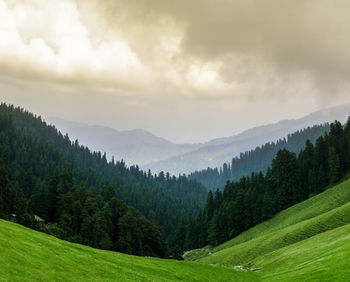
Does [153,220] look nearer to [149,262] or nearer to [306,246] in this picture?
[306,246]

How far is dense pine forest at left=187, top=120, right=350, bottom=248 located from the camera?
115m

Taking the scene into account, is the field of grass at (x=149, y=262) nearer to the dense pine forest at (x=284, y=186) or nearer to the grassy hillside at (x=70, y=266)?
the grassy hillside at (x=70, y=266)

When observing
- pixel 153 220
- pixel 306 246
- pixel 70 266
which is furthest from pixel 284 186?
pixel 70 266

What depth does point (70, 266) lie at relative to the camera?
1137 inches

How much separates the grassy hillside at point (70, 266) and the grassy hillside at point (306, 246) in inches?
302

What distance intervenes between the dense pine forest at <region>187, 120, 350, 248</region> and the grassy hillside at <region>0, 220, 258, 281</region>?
75105mm

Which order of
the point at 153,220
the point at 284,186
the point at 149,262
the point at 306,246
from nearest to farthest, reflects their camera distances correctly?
the point at 149,262 < the point at 306,246 < the point at 284,186 < the point at 153,220

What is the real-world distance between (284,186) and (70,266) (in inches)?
4227

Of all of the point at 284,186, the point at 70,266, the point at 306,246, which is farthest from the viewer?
the point at 284,186

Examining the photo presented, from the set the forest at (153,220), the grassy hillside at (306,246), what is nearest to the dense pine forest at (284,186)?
the forest at (153,220)

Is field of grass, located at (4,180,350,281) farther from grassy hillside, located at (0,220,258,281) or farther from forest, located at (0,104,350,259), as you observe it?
forest, located at (0,104,350,259)

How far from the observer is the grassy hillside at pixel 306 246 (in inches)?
1272

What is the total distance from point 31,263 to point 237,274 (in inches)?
1259

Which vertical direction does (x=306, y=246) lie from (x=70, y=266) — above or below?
below
